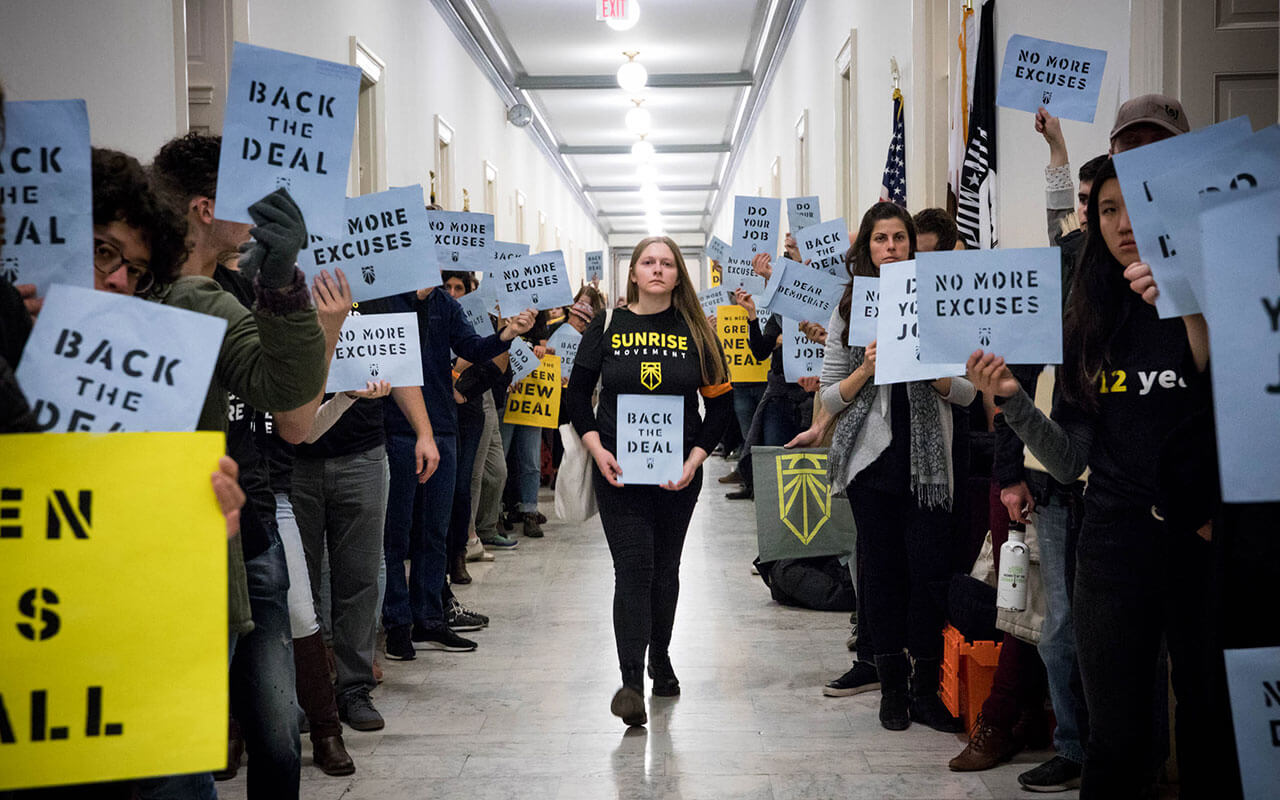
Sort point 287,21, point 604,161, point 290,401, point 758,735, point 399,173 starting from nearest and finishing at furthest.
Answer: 1. point 290,401
2. point 758,735
3. point 287,21
4. point 399,173
5. point 604,161

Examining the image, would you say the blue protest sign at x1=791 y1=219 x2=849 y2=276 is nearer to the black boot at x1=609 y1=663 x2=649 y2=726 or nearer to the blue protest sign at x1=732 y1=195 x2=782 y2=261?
the blue protest sign at x1=732 y1=195 x2=782 y2=261

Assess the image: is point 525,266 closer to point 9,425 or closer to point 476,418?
point 476,418

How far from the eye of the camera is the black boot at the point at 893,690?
3.90m

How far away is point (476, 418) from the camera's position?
604cm

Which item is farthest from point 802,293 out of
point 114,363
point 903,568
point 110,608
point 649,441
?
point 110,608

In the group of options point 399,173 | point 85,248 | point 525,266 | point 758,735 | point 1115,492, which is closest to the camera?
point 85,248

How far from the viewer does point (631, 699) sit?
383cm

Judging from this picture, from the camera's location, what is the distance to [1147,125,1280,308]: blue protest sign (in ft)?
5.46

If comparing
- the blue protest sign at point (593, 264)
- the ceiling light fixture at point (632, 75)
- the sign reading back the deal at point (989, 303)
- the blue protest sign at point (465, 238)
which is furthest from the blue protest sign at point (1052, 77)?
the ceiling light fixture at point (632, 75)

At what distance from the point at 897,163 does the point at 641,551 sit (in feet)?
12.2

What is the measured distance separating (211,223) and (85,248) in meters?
0.68

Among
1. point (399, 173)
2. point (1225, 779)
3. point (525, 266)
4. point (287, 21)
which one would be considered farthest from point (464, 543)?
point (1225, 779)

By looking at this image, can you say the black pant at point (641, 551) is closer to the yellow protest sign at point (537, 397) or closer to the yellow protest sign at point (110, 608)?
the yellow protest sign at point (110, 608)

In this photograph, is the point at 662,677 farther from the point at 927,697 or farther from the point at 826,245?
the point at 826,245
